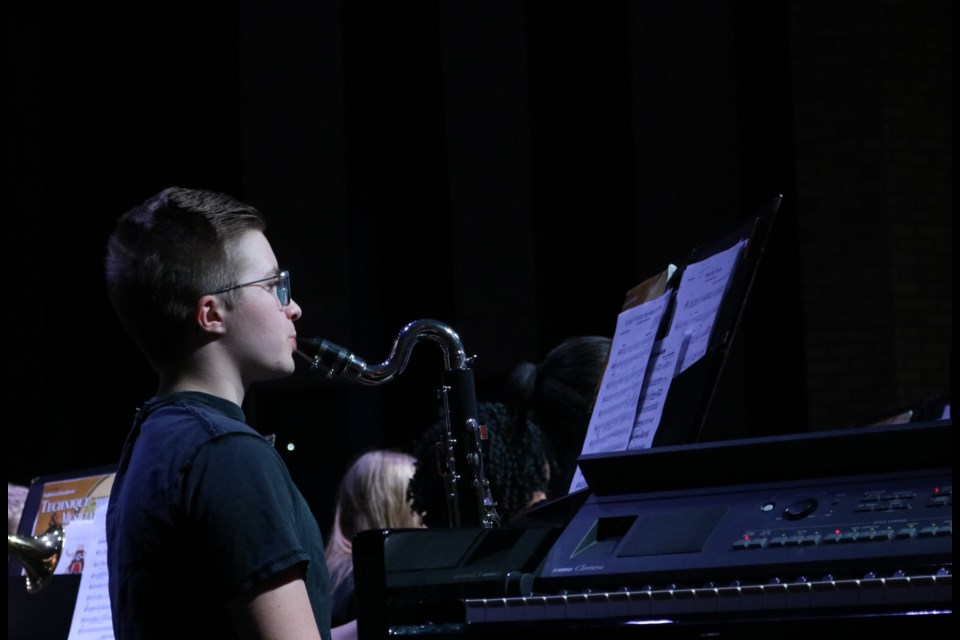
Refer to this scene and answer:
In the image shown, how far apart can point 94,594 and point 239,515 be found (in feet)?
4.42

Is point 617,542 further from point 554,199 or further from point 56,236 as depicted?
point 56,236

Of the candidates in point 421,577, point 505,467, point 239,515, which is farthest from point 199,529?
point 505,467

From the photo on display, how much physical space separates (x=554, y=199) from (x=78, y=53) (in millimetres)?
3117

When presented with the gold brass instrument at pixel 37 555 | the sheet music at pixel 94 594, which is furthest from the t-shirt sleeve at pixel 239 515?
the gold brass instrument at pixel 37 555

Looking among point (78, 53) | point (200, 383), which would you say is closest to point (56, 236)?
point (78, 53)

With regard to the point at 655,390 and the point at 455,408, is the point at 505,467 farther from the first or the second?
the point at 655,390

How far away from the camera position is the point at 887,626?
1.39 meters

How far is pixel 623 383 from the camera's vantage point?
218cm

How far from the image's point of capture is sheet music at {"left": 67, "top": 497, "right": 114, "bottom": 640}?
9.06ft

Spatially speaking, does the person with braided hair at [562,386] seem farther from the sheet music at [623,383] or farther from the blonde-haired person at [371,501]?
the blonde-haired person at [371,501]

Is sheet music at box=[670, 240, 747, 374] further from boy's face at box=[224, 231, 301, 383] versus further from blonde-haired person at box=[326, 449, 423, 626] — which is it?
blonde-haired person at box=[326, 449, 423, 626]

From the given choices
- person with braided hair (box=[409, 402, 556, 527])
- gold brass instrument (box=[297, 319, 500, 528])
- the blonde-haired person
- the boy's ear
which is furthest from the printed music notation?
the blonde-haired person

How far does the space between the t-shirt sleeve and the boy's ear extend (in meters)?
0.22

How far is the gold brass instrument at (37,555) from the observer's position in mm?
2807
